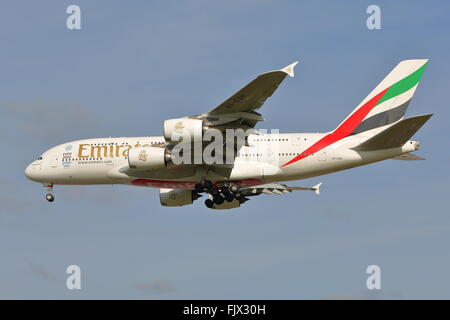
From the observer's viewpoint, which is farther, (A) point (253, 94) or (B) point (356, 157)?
(B) point (356, 157)

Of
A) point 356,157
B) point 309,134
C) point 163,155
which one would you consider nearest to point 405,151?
point 356,157

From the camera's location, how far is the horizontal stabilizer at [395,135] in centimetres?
3369

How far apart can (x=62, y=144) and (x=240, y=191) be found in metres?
9.96

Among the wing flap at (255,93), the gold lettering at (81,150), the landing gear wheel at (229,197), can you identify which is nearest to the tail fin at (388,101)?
the landing gear wheel at (229,197)

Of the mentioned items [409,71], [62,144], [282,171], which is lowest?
[282,171]

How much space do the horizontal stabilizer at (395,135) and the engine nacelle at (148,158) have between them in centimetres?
910

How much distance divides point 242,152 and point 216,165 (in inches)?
56.6

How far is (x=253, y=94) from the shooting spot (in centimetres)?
3291

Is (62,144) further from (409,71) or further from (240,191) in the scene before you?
(409,71)

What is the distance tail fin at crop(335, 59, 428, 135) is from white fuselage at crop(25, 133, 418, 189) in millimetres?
1175

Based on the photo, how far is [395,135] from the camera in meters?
35.3

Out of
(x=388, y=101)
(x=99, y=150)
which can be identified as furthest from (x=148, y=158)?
(x=388, y=101)

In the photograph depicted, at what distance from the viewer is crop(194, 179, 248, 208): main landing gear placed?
3900 cm

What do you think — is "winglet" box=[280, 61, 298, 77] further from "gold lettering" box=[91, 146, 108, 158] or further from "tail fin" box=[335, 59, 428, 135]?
"gold lettering" box=[91, 146, 108, 158]
